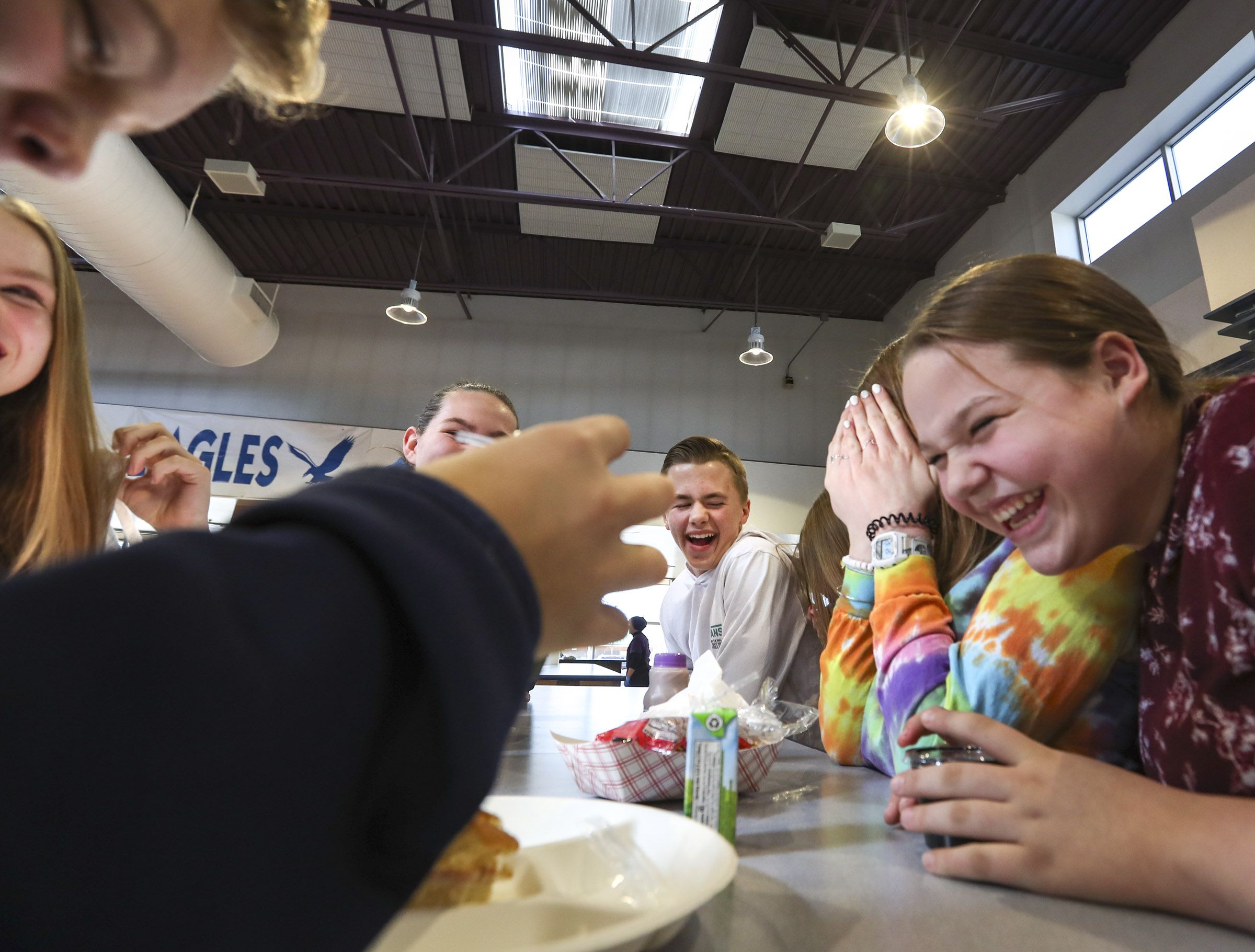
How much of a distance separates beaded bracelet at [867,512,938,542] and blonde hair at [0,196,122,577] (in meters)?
1.46

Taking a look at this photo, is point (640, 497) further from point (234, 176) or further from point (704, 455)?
point (234, 176)

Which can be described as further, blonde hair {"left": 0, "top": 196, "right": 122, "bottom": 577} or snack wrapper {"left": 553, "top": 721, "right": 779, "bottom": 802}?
blonde hair {"left": 0, "top": 196, "right": 122, "bottom": 577}

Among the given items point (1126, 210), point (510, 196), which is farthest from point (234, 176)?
point (1126, 210)

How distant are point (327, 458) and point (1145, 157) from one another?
844 centimetres

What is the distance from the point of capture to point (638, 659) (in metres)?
5.29

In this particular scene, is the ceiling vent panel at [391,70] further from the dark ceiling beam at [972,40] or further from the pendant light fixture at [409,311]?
the dark ceiling beam at [972,40]

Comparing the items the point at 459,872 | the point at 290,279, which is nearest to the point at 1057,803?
the point at 459,872

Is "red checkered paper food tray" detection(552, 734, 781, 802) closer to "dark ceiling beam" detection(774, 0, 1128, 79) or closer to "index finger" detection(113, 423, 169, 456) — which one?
"index finger" detection(113, 423, 169, 456)

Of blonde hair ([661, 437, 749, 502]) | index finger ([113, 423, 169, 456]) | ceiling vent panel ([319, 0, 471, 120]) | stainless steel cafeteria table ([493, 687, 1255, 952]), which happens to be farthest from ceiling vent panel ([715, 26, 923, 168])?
stainless steel cafeteria table ([493, 687, 1255, 952])

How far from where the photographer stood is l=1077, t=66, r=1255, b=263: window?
4.76m

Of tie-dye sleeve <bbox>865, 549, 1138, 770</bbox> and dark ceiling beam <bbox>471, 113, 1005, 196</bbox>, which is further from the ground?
dark ceiling beam <bbox>471, 113, 1005, 196</bbox>

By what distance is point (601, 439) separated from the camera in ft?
1.39

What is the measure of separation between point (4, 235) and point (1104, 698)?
1.98 metres

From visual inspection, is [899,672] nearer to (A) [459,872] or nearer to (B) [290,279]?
(A) [459,872]
